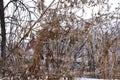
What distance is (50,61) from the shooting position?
10.6 ft

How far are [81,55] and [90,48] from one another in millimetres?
115

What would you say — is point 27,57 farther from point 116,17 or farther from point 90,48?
point 116,17

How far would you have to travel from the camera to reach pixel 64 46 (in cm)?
330

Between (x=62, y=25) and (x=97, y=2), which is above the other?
(x=97, y=2)

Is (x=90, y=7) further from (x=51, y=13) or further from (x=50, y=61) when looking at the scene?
(x=50, y=61)

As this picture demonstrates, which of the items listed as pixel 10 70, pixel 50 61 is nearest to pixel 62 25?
pixel 50 61

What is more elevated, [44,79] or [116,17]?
[116,17]

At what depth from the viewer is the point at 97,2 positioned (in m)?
3.53

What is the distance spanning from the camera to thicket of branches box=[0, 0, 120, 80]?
3.19 m

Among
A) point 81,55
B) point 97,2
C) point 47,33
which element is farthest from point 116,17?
point 47,33

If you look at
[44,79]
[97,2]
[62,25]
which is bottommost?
[44,79]

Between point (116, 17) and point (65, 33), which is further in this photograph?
point (116, 17)

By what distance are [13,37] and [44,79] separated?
0.51 metres

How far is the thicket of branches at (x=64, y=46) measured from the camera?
319 cm
